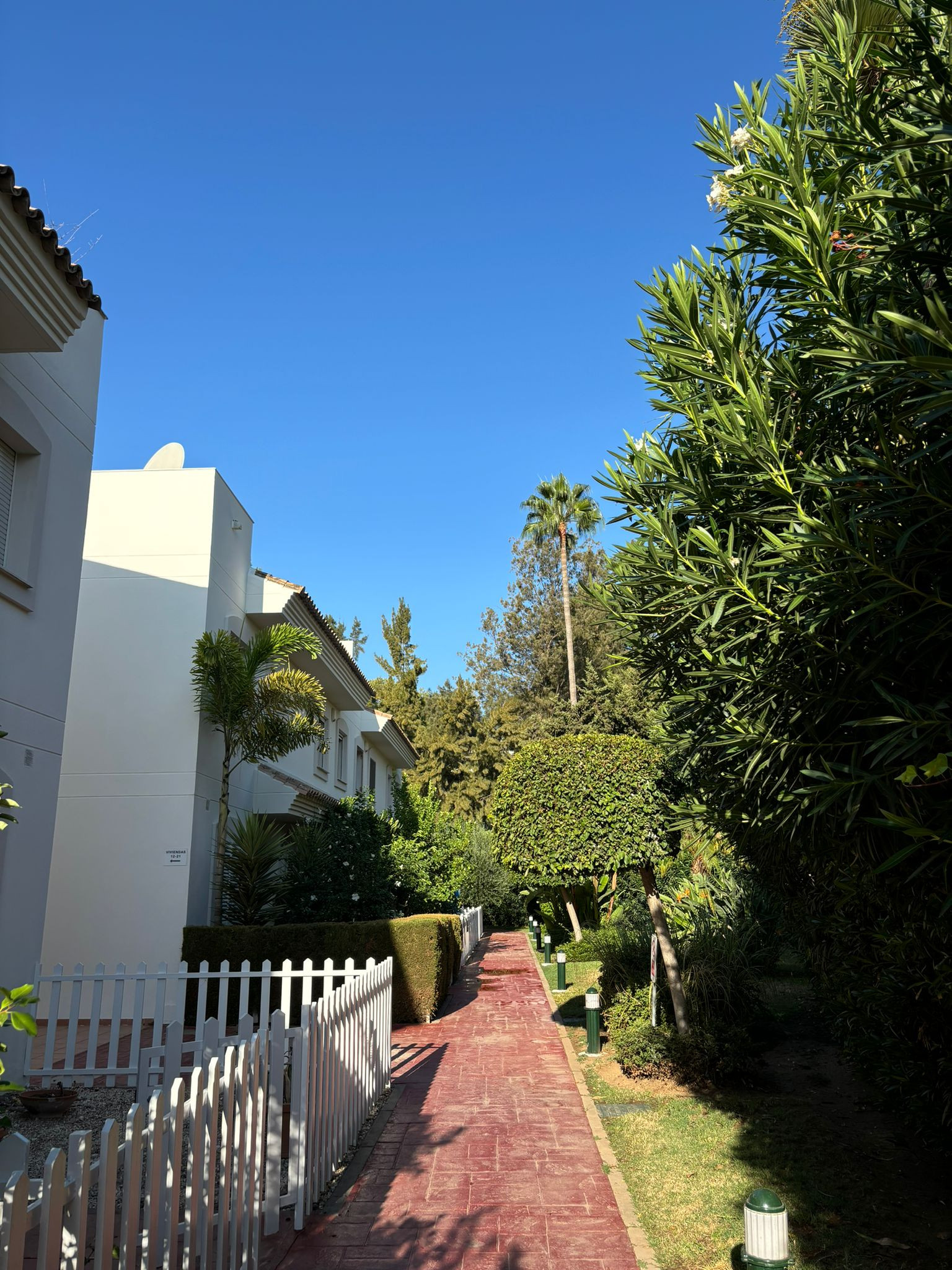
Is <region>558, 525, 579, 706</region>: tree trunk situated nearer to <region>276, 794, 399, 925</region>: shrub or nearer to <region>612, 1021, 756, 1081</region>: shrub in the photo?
<region>276, 794, 399, 925</region>: shrub

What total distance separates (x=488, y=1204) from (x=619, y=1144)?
5.55 ft

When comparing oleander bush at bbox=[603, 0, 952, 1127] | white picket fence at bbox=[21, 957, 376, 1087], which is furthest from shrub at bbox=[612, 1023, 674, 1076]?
white picket fence at bbox=[21, 957, 376, 1087]

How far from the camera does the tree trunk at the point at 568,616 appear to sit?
3647cm

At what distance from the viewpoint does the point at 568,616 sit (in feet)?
121

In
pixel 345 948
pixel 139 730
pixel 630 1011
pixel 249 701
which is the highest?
pixel 249 701

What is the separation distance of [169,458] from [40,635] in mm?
7657

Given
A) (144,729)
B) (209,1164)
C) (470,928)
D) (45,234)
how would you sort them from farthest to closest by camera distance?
(470,928) → (144,729) → (45,234) → (209,1164)

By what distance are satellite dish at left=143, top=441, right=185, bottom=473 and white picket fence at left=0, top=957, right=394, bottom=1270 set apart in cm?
1052

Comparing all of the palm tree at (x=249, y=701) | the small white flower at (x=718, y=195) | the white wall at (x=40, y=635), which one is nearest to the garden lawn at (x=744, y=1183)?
the white wall at (x=40, y=635)

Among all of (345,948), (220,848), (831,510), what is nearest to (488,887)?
(220,848)

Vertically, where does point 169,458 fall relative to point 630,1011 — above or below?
above

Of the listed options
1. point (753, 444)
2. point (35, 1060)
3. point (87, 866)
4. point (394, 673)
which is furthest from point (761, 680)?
point (394, 673)

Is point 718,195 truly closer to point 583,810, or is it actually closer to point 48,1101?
point 583,810

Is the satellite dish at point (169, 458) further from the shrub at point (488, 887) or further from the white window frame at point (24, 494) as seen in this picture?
the shrub at point (488, 887)
